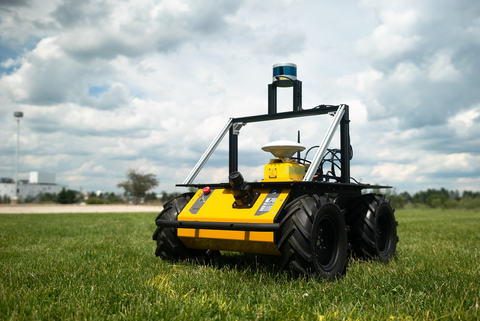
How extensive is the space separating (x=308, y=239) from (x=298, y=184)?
2.10 ft

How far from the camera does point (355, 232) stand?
17.1ft

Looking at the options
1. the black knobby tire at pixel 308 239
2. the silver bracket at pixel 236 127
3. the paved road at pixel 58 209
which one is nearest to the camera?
the black knobby tire at pixel 308 239

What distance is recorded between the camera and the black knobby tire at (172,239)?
15.6 feet

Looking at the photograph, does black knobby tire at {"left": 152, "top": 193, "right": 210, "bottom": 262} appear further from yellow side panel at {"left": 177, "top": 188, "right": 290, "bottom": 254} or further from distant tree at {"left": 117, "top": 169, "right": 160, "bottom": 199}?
distant tree at {"left": 117, "top": 169, "right": 160, "bottom": 199}

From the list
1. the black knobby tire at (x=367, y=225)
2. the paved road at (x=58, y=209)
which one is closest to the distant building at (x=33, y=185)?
the paved road at (x=58, y=209)

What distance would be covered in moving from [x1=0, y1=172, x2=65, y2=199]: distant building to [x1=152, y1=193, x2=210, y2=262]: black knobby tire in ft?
331

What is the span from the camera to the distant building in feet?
317

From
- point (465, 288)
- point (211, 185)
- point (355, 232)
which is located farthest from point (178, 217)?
point (465, 288)

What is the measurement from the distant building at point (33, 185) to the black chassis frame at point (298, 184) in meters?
101

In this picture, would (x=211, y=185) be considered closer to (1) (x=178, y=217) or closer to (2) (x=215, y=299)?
(1) (x=178, y=217)

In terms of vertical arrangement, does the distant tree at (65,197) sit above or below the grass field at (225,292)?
below

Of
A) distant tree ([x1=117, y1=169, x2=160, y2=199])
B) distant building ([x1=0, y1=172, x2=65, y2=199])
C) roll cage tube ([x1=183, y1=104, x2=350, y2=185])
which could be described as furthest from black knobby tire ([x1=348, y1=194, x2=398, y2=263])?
distant building ([x1=0, y1=172, x2=65, y2=199])

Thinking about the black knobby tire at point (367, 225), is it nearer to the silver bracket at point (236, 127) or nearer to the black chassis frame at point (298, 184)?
the black chassis frame at point (298, 184)

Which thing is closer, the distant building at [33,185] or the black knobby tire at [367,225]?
the black knobby tire at [367,225]
